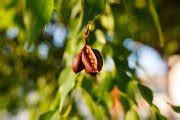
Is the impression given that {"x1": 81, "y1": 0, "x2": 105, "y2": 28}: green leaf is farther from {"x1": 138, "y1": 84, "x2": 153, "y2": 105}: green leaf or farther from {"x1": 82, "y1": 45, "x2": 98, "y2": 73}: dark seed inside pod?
{"x1": 138, "y1": 84, "x2": 153, "y2": 105}: green leaf

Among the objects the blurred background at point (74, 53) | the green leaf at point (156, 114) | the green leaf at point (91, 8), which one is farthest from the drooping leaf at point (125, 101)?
the green leaf at point (91, 8)

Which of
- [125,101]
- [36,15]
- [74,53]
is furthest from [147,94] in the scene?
[36,15]

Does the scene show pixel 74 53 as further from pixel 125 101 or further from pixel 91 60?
pixel 91 60

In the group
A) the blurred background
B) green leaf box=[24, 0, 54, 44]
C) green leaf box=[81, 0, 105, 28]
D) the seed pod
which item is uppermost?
green leaf box=[24, 0, 54, 44]

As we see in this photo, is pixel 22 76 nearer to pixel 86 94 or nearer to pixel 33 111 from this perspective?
pixel 33 111

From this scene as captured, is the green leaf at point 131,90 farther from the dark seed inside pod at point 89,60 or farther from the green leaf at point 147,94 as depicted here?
the dark seed inside pod at point 89,60

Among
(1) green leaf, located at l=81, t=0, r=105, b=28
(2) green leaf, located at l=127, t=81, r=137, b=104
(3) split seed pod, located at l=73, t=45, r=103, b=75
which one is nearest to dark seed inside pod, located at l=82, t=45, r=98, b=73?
(3) split seed pod, located at l=73, t=45, r=103, b=75

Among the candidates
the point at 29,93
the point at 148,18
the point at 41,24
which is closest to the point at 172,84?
the point at 148,18

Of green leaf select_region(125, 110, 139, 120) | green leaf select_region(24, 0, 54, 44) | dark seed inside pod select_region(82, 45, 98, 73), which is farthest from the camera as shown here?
green leaf select_region(125, 110, 139, 120)
